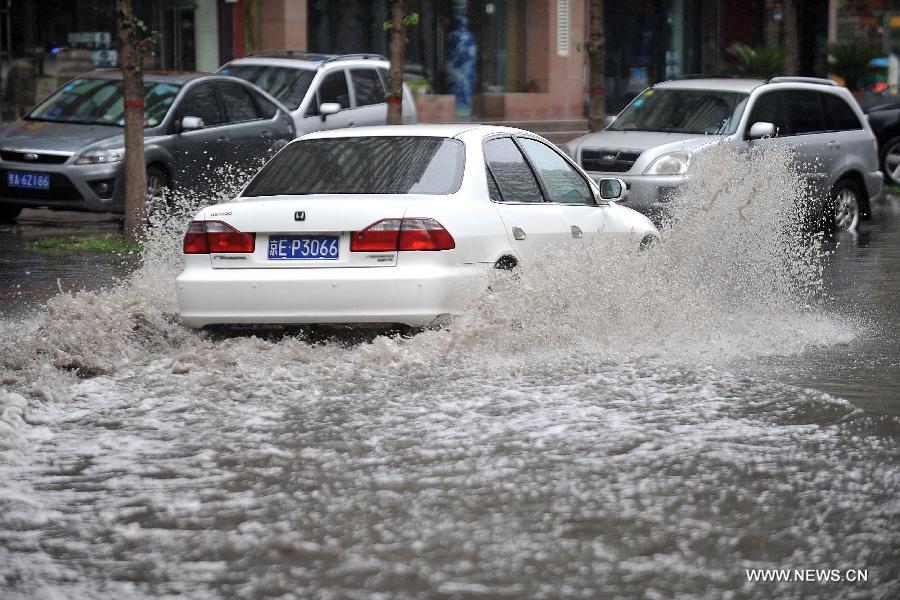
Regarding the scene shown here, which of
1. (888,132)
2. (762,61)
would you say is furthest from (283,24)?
(762,61)

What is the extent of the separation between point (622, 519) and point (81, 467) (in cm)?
215

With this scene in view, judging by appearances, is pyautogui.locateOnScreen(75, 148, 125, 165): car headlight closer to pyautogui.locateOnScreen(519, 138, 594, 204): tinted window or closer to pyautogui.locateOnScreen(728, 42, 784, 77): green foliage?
pyautogui.locateOnScreen(519, 138, 594, 204): tinted window

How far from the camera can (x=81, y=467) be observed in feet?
20.2

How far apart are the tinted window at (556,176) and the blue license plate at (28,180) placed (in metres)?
7.36

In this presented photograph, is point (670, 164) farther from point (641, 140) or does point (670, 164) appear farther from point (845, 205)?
point (845, 205)

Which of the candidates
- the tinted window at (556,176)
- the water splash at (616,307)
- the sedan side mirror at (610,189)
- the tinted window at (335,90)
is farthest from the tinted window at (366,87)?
the sedan side mirror at (610,189)

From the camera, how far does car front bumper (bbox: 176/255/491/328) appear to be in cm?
831

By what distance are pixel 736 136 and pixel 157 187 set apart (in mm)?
5894

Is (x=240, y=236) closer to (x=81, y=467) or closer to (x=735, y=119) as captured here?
(x=81, y=467)

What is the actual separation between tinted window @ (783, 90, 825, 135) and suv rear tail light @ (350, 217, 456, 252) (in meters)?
9.28

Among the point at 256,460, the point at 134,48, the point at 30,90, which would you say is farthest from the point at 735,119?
the point at 30,90

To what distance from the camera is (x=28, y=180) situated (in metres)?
16.1

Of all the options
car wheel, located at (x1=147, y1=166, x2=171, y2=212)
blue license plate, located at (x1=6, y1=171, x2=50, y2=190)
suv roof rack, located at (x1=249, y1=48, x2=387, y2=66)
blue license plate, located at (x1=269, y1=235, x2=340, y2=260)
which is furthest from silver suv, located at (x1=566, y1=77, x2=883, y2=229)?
blue license plate, located at (x1=269, y1=235, x2=340, y2=260)

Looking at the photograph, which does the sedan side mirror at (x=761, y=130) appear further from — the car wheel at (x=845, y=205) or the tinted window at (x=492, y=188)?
the tinted window at (x=492, y=188)
